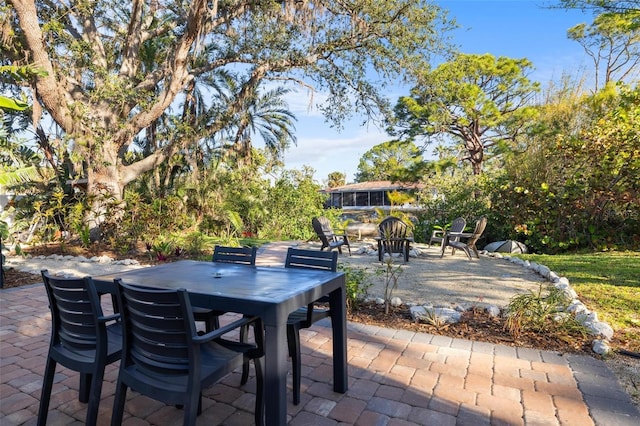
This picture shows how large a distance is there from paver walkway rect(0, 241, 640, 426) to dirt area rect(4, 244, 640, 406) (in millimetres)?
176

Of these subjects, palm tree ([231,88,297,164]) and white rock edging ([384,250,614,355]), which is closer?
white rock edging ([384,250,614,355])

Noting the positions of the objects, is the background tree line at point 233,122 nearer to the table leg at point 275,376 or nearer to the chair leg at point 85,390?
the chair leg at point 85,390

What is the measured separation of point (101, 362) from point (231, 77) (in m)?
14.3

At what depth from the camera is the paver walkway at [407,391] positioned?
227cm

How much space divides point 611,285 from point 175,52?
11.2 metres

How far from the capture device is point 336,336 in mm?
2600

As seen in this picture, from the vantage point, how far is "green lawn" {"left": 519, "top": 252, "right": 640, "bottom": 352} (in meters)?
3.73

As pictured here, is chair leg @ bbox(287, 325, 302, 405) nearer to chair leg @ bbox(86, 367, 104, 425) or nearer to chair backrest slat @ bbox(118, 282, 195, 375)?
chair backrest slat @ bbox(118, 282, 195, 375)

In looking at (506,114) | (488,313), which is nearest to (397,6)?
(488,313)

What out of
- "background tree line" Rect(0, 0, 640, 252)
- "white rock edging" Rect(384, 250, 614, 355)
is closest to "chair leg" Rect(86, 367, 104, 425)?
"white rock edging" Rect(384, 250, 614, 355)

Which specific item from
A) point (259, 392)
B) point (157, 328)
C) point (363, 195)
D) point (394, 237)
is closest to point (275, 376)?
point (259, 392)

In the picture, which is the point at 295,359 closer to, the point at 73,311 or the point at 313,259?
the point at 313,259

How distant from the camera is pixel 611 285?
538cm

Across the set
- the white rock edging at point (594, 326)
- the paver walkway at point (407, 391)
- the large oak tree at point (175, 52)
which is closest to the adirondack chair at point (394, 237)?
the white rock edging at point (594, 326)
